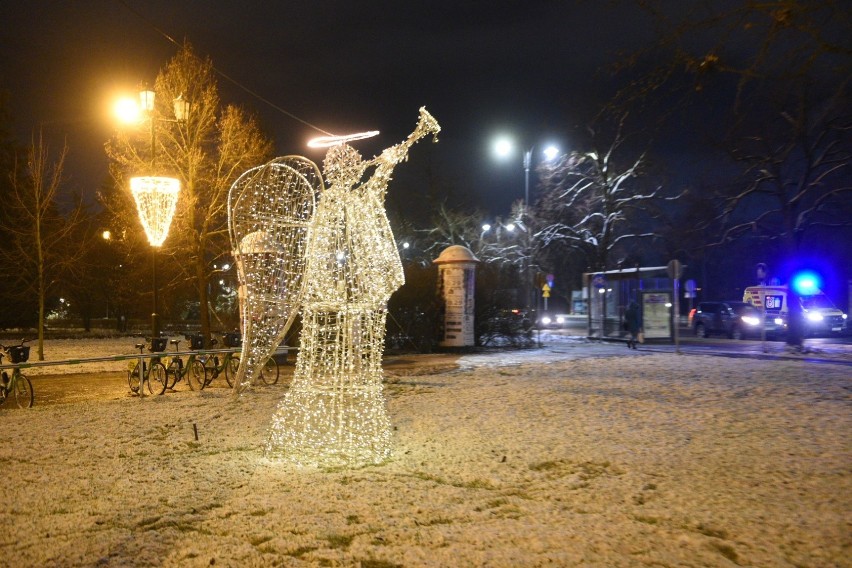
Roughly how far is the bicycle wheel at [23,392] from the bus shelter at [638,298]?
1901cm

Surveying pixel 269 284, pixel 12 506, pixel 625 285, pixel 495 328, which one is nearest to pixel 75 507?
pixel 12 506

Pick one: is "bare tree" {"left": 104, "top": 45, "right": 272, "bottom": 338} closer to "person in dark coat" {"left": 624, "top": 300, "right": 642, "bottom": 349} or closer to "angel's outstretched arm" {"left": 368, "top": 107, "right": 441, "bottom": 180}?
"angel's outstretched arm" {"left": 368, "top": 107, "right": 441, "bottom": 180}

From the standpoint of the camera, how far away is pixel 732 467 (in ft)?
20.9

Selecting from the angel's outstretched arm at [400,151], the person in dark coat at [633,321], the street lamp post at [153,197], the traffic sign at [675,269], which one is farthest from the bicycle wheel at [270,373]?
the person in dark coat at [633,321]

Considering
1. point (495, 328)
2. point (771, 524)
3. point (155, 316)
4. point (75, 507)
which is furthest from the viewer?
point (495, 328)

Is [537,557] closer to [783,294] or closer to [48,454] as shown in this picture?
[48,454]

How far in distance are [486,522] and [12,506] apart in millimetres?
4002

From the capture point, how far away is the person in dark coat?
22212 mm

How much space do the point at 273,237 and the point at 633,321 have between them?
17761 mm

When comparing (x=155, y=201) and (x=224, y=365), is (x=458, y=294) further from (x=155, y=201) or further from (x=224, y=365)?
(x=155, y=201)

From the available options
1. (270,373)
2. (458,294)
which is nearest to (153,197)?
(270,373)

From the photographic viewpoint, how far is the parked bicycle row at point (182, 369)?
12.9 m

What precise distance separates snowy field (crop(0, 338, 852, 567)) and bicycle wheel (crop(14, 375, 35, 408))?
1.81 feet

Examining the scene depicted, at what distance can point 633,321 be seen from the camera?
73.4 ft
